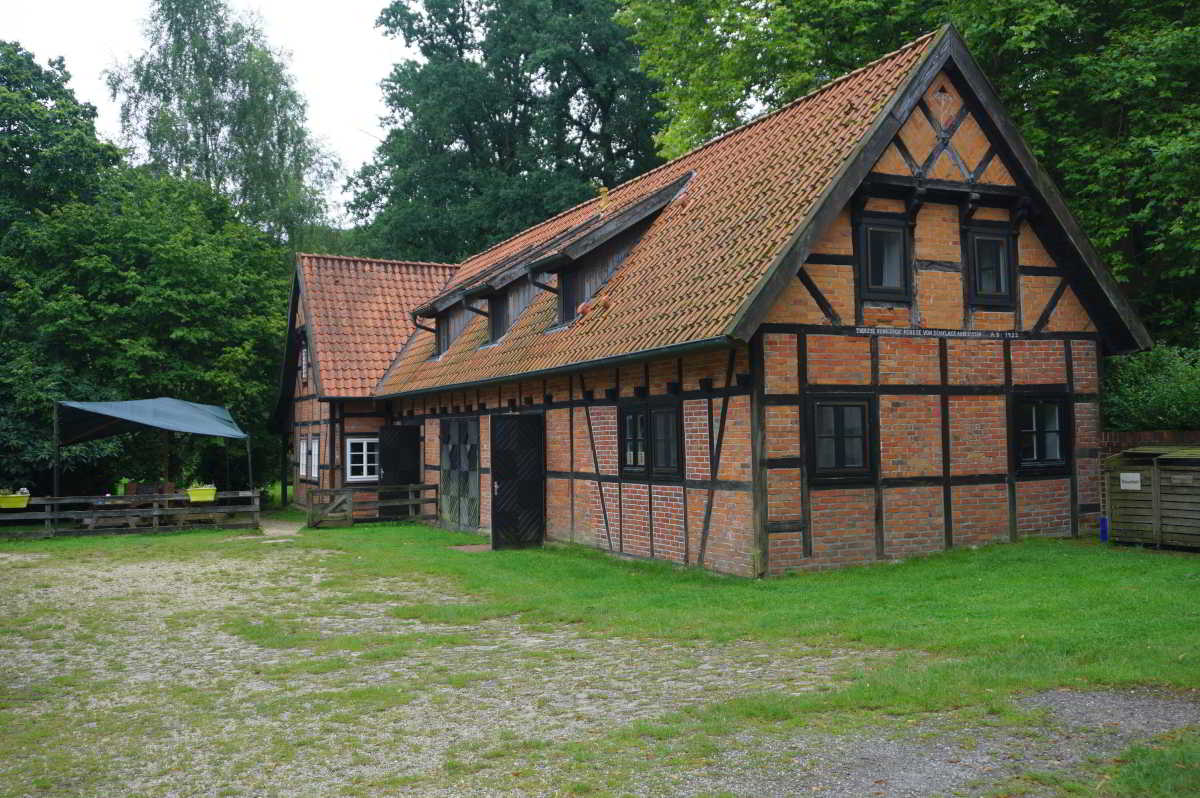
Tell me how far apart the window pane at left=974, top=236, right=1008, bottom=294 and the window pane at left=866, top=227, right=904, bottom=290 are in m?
1.34

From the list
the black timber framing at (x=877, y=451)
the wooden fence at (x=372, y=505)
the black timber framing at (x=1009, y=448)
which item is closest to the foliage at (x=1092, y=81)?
the black timber framing at (x=1009, y=448)

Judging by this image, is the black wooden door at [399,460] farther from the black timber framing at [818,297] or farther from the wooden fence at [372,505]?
the black timber framing at [818,297]

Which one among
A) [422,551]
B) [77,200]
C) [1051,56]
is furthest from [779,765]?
[77,200]

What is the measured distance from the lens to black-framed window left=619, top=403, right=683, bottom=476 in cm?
1341

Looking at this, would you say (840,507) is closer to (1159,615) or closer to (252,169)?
(1159,615)

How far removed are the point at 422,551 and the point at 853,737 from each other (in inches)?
459

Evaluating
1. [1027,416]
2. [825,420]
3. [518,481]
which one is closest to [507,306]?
[518,481]

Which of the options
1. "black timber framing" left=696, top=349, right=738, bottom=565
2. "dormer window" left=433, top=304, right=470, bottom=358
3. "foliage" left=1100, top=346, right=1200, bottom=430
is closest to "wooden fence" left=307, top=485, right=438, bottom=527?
"dormer window" left=433, top=304, right=470, bottom=358

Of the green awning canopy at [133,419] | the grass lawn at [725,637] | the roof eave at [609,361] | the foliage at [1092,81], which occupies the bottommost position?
the grass lawn at [725,637]

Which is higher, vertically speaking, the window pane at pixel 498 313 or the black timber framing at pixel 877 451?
the window pane at pixel 498 313

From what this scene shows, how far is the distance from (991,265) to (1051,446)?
Result: 2.66 m

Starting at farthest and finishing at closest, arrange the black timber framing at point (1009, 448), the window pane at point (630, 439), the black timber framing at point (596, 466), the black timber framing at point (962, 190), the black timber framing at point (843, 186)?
the black timber framing at point (596, 466) → the window pane at point (630, 439) → the black timber framing at point (1009, 448) → the black timber framing at point (962, 190) → the black timber framing at point (843, 186)

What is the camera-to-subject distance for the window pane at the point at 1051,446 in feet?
46.2

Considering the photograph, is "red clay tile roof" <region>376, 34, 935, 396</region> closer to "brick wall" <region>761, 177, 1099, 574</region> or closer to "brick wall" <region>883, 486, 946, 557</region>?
"brick wall" <region>761, 177, 1099, 574</region>
